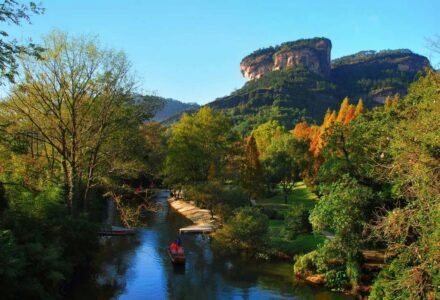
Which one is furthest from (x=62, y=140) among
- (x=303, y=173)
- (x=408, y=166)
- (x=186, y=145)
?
(x=303, y=173)

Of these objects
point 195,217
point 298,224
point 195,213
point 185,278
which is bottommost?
point 185,278

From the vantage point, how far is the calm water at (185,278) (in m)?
24.9

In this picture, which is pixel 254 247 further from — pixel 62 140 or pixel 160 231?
pixel 62 140

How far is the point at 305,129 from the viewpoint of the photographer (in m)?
87.8

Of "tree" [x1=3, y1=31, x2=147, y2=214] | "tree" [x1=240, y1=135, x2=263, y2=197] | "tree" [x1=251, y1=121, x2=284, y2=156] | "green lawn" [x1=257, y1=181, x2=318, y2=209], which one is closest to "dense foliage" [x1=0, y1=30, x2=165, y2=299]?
"tree" [x1=3, y1=31, x2=147, y2=214]

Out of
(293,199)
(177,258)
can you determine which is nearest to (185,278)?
(177,258)

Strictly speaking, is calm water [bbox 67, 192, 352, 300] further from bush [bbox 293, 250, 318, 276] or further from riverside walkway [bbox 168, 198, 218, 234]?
riverside walkway [bbox 168, 198, 218, 234]

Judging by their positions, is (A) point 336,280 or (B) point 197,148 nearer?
(A) point 336,280

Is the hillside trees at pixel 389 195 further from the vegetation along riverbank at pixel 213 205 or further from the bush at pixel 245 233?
the bush at pixel 245 233

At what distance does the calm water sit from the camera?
2492 cm

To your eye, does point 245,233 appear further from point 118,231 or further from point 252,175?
point 252,175

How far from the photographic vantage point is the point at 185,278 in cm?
2812

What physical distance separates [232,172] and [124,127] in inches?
1047

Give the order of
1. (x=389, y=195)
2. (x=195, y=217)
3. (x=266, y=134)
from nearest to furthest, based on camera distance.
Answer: (x=389, y=195), (x=195, y=217), (x=266, y=134)
